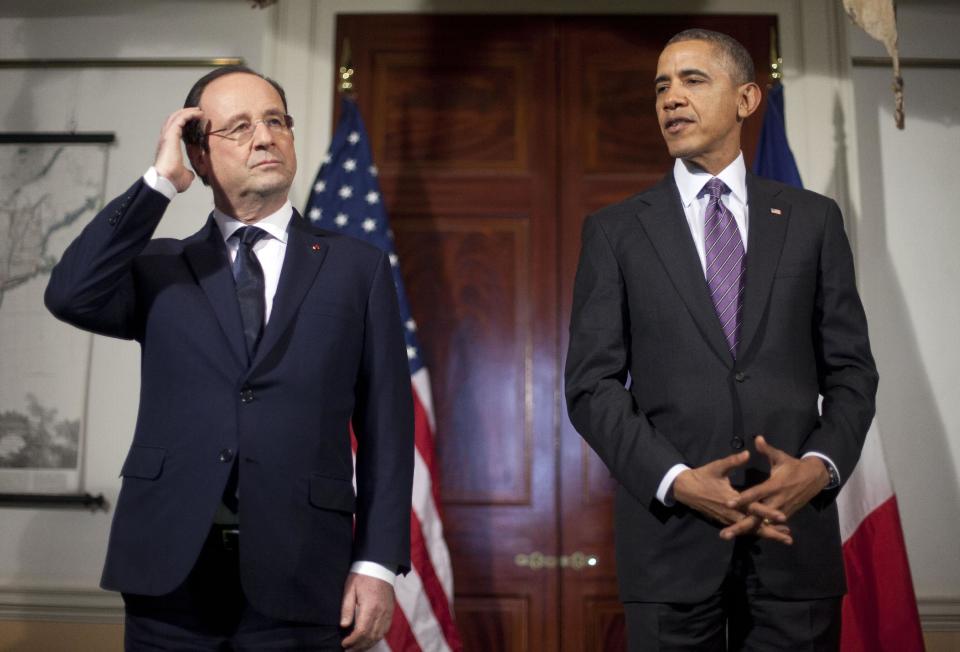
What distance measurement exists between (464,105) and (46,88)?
1829 mm

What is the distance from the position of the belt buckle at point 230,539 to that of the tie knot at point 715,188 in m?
1.26

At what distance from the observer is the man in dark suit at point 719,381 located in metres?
2.00

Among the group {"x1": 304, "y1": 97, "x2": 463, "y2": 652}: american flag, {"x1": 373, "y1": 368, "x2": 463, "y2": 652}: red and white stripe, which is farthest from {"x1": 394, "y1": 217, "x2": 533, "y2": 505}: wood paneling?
{"x1": 373, "y1": 368, "x2": 463, "y2": 652}: red and white stripe

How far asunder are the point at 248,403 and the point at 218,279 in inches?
11.3

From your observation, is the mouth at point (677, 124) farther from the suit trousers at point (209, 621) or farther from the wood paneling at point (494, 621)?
the wood paneling at point (494, 621)

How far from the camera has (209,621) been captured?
187cm

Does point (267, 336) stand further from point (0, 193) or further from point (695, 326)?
point (0, 193)

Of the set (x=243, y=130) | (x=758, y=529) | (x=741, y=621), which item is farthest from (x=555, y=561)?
(x=243, y=130)

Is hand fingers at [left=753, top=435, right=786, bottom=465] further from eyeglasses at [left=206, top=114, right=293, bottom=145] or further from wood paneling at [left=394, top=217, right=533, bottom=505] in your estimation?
wood paneling at [left=394, top=217, right=533, bottom=505]

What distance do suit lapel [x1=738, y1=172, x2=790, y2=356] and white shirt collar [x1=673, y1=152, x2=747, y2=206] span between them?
0.06 feet

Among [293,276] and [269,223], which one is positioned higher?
[269,223]

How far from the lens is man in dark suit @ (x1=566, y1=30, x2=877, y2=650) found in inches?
78.9

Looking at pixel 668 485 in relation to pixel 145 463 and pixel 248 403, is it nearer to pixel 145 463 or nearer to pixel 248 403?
pixel 248 403

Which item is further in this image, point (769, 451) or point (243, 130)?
point (243, 130)
